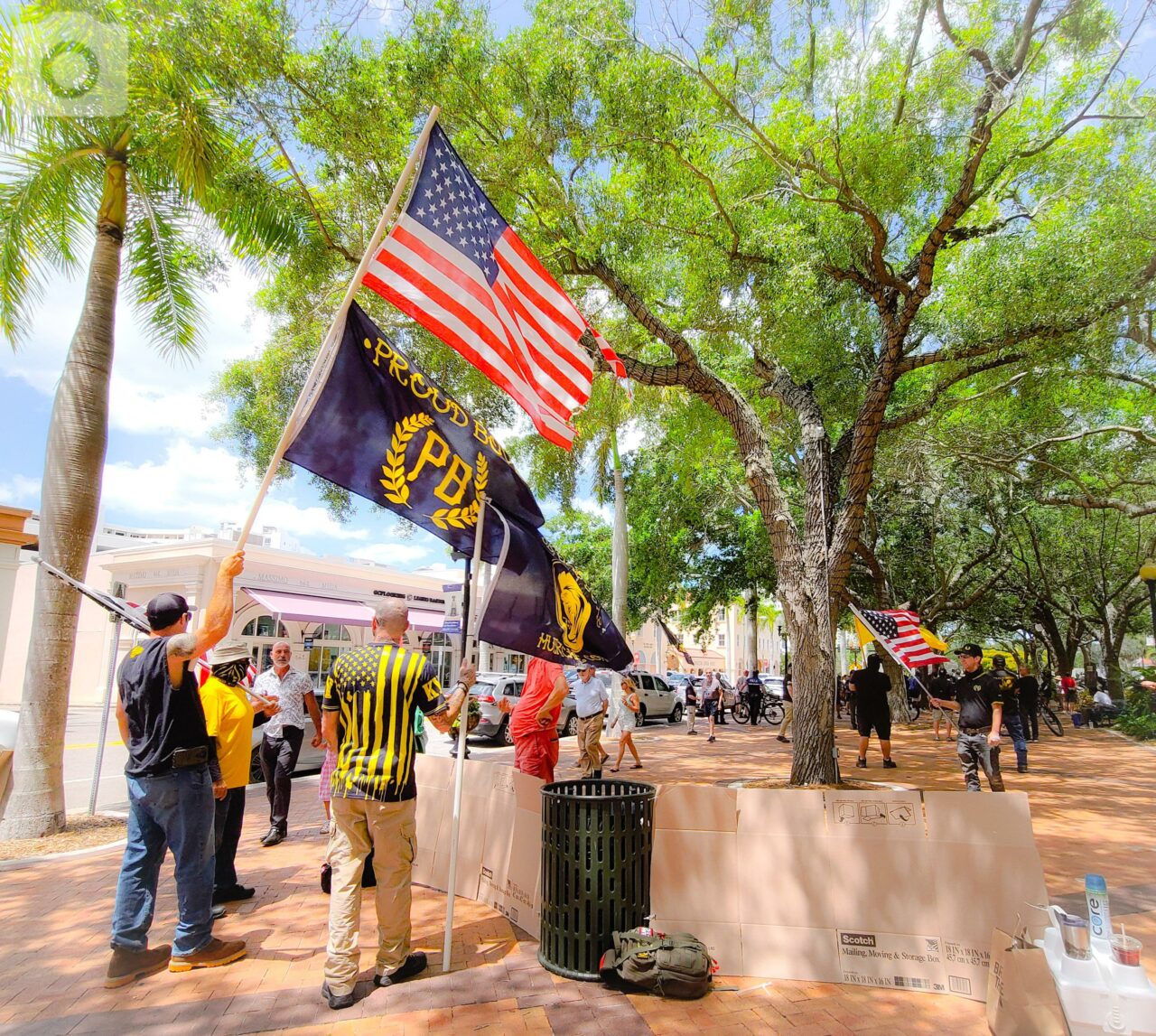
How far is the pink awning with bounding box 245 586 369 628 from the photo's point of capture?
19.6m

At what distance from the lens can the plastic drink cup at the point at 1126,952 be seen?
2932mm

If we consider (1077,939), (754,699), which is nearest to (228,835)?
(1077,939)

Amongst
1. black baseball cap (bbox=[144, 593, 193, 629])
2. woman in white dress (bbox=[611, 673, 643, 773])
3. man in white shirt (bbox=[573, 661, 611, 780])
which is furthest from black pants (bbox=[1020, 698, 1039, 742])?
black baseball cap (bbox=[144, 593, 193, 629])

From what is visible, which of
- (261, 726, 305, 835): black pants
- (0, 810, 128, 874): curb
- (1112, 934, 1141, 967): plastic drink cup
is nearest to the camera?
(1112, 934, 1141, 967): plastic drink cup

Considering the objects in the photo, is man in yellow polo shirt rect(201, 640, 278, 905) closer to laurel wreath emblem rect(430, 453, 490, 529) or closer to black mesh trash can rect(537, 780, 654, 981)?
laurel wreath emblem rect(430, 453, 490, 529)

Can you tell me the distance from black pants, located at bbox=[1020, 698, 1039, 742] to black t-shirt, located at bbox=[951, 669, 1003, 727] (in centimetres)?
654

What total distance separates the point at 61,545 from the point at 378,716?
16.5 ft

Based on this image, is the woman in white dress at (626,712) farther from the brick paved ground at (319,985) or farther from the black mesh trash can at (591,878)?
the black mesh trash can at (591,878)

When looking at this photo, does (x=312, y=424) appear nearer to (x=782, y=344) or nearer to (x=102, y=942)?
(x=102, y=942)

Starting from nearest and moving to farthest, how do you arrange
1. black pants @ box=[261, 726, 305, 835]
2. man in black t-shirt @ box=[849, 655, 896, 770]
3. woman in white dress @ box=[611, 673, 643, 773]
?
black pants @ box=[261, 726, 305, 835]
woman in white dress @ box=[611, 673, 643, 773]
man in black t-shirt @ box=[849, 655, 896, 770]

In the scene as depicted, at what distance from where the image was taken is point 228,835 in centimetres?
496

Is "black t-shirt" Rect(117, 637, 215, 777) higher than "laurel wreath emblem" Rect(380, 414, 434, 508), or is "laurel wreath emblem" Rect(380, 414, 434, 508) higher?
"laurel wreath emblem" Rect(380, 414, 434, 508)

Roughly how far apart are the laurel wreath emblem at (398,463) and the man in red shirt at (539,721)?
2.69 meters

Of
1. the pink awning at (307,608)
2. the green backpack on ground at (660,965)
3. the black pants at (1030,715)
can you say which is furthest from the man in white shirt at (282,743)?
the pink awning at (307,608)
